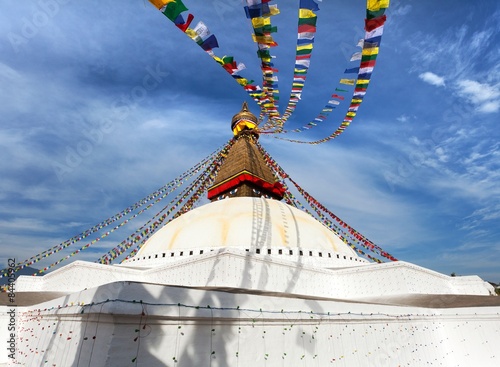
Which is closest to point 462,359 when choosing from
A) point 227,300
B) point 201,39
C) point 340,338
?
point 340,338

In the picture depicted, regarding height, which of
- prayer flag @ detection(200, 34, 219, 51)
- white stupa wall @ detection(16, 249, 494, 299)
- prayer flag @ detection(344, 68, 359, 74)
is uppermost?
prayer flag @ detection(344, 68, 359, 74)

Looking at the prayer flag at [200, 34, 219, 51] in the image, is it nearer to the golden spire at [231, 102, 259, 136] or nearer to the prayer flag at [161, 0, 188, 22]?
the prayer flag at [161, 0, 188, 22]

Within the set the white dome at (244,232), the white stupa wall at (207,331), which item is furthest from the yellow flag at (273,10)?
the white dome at (244,232)

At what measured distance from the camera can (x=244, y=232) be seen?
1515cm

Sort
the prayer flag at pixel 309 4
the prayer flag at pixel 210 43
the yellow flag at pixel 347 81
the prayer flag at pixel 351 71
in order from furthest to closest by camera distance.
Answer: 1. the yellow flag at pixel 347 81
2. the prayer flag at pixel 351 71
3. the prayer flag at pixel 210 43
4. the prayer flag at pixel 309 4

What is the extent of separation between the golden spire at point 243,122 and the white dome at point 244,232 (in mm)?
11752

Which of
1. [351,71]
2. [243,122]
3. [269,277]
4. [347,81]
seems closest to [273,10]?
[351,71]

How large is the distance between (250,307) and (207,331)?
107 centimetres

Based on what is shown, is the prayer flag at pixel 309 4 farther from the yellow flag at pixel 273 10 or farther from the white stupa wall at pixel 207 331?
the white stupa wall at pixel 207 331

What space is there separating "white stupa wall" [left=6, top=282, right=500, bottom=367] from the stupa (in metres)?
0.02

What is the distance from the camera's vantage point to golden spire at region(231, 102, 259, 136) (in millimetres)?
27984

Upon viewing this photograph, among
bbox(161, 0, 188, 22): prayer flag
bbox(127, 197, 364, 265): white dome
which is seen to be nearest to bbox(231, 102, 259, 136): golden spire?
bbox(127, 197, 364, 265): white dome

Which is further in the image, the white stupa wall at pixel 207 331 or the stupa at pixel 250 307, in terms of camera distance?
the stupa at pixel 250 307

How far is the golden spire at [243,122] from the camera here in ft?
91.8
